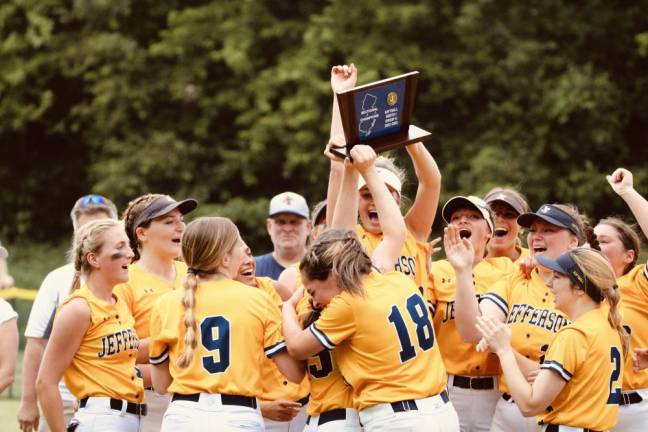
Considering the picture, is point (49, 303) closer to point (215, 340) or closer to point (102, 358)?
point (102, 358)

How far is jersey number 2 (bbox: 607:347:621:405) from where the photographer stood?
5.32 m

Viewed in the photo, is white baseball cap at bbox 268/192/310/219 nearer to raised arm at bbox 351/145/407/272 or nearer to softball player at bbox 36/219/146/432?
softball player at bbox 36/219/146/432

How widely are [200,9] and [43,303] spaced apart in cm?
1417

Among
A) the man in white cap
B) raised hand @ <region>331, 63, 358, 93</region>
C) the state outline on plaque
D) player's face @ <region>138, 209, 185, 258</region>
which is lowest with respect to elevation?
the man in white cap

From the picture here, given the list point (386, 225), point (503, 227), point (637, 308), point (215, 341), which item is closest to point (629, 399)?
point (637, 308)

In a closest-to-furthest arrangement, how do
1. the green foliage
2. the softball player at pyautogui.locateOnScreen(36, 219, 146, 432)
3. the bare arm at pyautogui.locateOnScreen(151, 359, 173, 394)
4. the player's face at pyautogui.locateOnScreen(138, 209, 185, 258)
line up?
the bare arm at pyautogui.locateOnScreen(151, 359, 173, 394) < the softball player at pyautogui.locateOnScreen(36, 219, 146, 432) < the player's face at pyautogui.locateOnScreen(138, 209, 185, 258) < the green foliage

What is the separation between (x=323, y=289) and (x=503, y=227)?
6.35 feet

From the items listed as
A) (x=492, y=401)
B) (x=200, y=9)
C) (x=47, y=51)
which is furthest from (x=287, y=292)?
(x=47, y=51)

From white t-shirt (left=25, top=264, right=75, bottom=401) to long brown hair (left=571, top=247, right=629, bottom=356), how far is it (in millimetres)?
3171

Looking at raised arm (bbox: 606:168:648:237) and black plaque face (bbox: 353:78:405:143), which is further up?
black plaque face (bbox: 353:78:405:143)

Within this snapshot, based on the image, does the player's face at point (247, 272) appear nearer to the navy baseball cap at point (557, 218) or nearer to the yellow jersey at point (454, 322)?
the yellow jersey at point (454, 322)

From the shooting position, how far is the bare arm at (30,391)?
6.36 m

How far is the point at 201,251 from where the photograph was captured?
5.27 meters

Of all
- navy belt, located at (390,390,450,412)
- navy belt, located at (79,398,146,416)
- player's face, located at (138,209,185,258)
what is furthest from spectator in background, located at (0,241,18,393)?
navy belt, located at (390,390,450,412)
